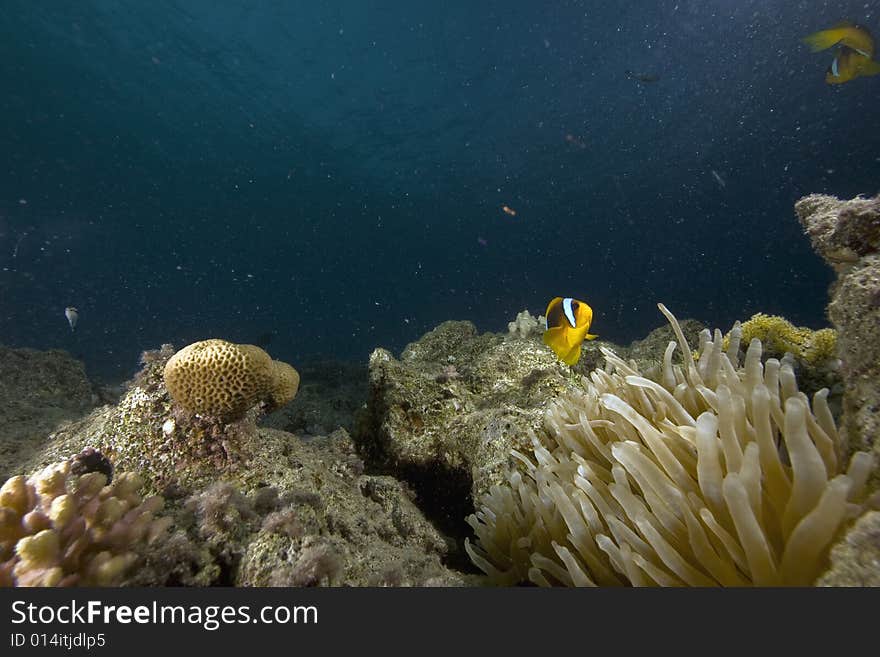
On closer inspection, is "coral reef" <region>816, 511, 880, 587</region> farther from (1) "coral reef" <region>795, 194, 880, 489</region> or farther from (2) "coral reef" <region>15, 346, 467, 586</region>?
(2) "coral reef" <region>15, 346, 467, 586</region>

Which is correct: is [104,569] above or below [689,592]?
above

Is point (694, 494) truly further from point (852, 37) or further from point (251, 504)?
point (852, 37)

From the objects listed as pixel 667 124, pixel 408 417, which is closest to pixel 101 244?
pixel 667 124

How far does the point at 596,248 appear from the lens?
67625mm

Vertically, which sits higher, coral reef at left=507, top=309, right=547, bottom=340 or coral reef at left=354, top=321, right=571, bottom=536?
coral reef at left=507, top=309, right=547, bottom=340

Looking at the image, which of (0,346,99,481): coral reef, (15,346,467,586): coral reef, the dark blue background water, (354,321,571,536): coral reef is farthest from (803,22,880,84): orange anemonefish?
the dark blue background water

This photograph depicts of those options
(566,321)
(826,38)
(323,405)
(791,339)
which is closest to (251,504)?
(566,321)

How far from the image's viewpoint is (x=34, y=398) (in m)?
5.68

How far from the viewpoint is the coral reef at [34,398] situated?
3.67 meters

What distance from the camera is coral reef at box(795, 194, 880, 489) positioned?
4.99 feet

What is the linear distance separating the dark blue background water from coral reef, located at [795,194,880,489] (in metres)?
23.8

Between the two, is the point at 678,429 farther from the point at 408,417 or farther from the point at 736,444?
the point at 408,417

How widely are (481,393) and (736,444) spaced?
2.89m

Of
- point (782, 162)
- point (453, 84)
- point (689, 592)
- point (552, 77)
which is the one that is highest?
point (453, 84)
